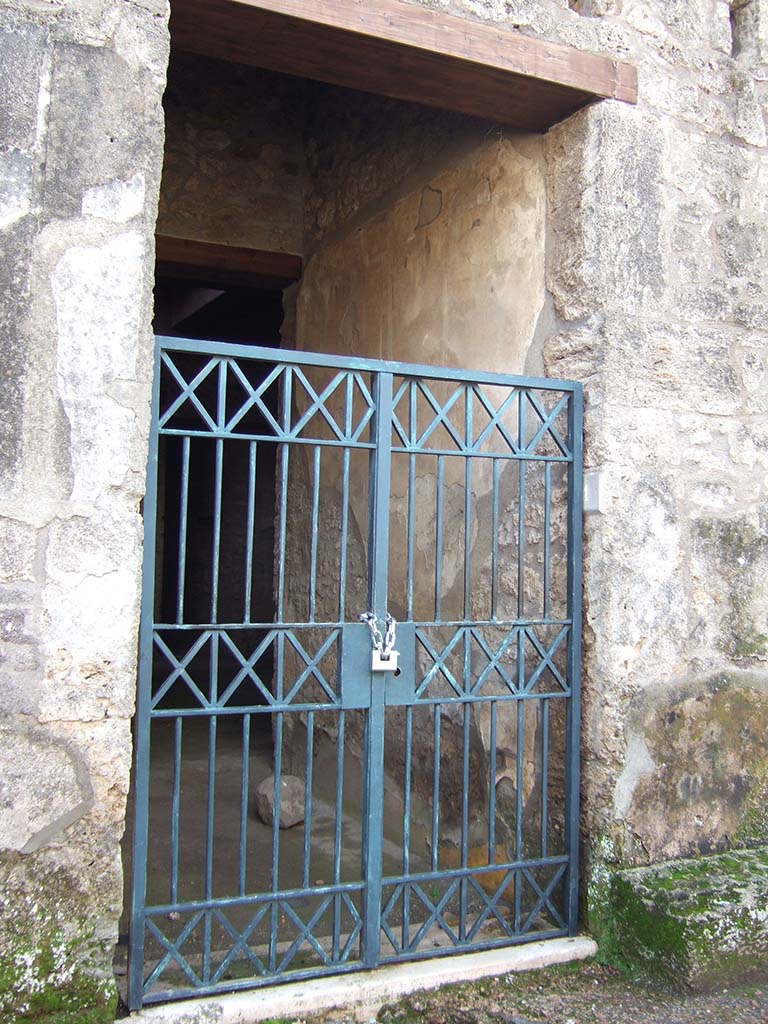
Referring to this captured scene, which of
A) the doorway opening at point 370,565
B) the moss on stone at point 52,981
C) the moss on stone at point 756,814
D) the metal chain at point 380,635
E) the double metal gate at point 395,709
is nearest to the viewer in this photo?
the moss on stone at point 52,981

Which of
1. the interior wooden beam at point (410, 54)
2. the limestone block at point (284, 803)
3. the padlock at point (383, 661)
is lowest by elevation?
the limestone block at point (284, 803)

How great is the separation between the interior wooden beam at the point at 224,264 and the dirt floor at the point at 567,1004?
12.1ft

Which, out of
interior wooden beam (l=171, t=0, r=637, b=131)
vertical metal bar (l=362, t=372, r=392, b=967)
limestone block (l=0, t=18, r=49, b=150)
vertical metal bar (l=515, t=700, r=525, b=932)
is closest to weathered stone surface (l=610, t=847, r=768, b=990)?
vertical metal bar (l=515, t=700, r=525, b=932)

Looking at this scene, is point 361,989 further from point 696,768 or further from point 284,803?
point 284,803

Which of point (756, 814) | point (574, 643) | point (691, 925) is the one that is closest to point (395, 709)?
point (574, 643)

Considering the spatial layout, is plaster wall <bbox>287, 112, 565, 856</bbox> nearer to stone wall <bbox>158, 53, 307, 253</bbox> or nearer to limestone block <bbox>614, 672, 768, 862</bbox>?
stone wall <bbox>158, 53, 307, 253</bbox>

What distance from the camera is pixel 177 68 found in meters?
4.69

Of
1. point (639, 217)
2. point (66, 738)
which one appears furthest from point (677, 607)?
point (66, 738)

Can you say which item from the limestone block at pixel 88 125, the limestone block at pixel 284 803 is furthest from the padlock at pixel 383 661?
the limestone block at pixel 284 803

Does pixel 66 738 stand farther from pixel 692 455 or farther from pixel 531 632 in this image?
pixel 692 455

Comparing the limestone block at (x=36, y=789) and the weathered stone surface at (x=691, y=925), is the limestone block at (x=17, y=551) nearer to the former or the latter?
the limestone block at (x=36, y=789)

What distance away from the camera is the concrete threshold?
2381mm

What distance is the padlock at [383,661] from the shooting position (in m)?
2.70

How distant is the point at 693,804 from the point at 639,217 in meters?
1.88
